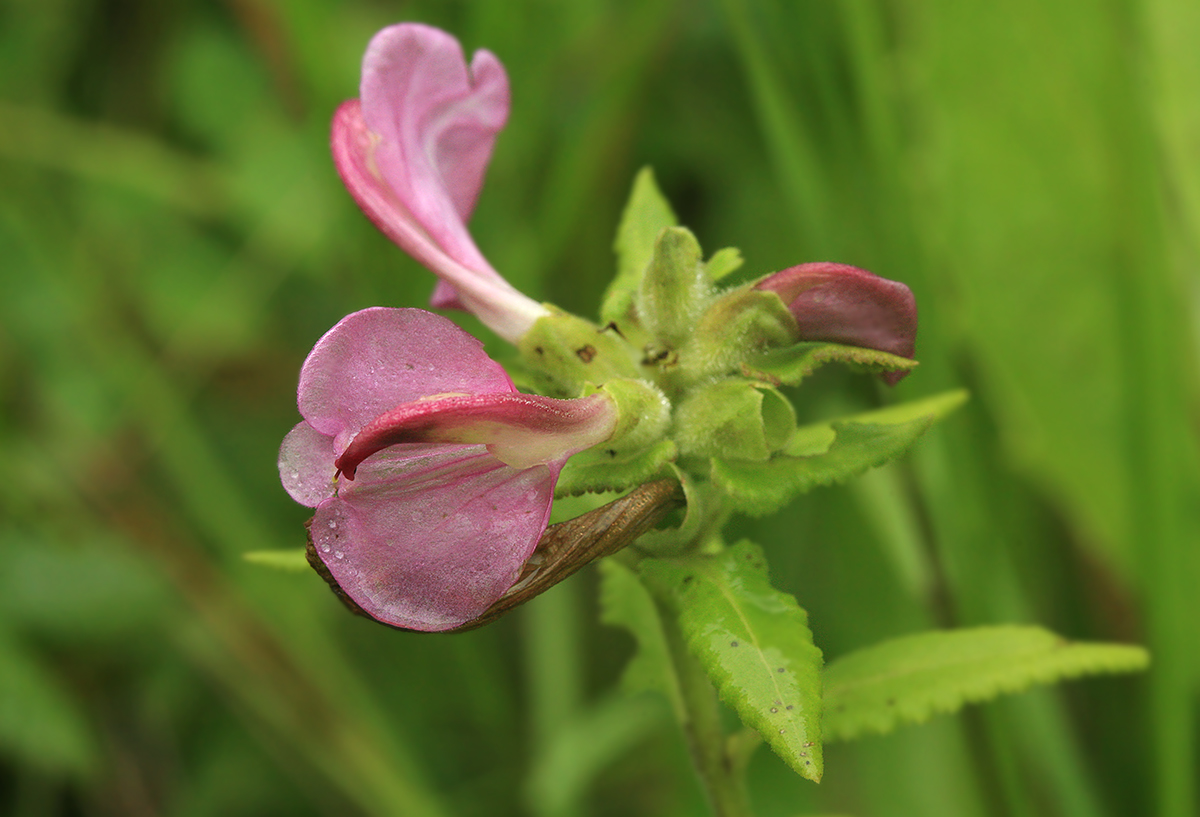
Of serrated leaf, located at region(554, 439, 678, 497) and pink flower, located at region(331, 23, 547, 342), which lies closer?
serrated leaf, located at region(554, 439, 678, 497)

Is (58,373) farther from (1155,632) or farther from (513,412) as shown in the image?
(1155,632)

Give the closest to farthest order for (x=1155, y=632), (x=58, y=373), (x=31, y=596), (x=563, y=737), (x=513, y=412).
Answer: (x=513, y=412)
(x=1155, y=632)
(x=563, y=737)
(x=31, y=596)
(x=58, y=373)

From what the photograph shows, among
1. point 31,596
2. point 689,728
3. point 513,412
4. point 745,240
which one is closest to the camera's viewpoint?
point 513,412

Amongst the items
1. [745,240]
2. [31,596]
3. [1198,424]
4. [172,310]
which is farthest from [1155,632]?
[172,310]

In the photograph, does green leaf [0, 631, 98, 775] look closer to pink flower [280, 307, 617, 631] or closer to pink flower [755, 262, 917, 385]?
pink flower [280, 307, 617, 631]

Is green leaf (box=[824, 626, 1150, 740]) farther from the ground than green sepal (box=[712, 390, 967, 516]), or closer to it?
closer to it

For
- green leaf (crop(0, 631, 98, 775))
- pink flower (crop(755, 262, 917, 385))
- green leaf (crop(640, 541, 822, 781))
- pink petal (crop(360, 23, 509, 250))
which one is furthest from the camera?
green leaf (crop(0, 631, 98, 775))

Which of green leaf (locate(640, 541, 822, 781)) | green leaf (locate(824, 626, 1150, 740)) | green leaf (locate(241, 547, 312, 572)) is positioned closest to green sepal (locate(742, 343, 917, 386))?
green leaf (locate(640, 541, 822, 781))
